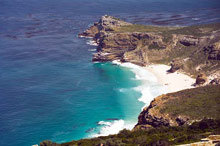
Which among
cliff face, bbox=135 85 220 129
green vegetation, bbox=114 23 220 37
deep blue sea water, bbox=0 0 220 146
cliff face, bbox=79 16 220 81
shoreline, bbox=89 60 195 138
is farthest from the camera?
green vegetation, bbox=114 23 220 37

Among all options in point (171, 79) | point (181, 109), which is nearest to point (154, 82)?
point (171, 79)

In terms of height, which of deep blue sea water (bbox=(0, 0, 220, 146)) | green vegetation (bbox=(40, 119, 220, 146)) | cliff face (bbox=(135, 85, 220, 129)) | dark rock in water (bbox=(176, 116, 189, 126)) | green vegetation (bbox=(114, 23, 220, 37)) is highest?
green vegetation (bbox=(114, 23, 220, 37))

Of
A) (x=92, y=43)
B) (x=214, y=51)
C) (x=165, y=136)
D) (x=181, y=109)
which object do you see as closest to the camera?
(x=165, y=136)

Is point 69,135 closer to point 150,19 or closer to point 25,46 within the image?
point 25,46

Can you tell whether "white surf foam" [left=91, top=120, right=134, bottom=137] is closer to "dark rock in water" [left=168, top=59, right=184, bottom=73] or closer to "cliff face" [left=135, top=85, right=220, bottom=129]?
"cliff face" [left=135, top=85, right=220, bottom=129]

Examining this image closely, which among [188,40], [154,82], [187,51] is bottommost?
[154,82]

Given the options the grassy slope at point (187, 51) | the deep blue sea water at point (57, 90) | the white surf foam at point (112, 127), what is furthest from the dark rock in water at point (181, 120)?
the grassy slope at point (187, 51)

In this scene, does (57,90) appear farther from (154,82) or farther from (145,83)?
(154,82)

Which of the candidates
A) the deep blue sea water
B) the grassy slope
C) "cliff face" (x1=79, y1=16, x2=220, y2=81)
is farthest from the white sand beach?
the grassy slope
